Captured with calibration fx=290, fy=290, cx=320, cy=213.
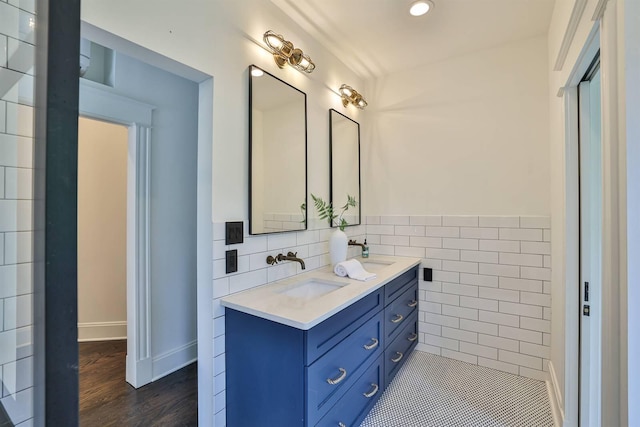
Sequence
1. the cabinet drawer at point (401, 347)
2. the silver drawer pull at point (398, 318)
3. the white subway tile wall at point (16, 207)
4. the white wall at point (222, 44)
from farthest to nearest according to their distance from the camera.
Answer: the silver drawer pull at point (398, 318)
the cabinet drawer at point (401, 347)
the white wall at point (222, 44)
the white subway tile wall at point (16, 207)

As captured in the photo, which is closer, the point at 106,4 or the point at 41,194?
the point at 41,194

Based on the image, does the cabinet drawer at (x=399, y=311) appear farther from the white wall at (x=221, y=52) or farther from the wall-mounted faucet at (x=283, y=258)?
the white wall at (x=221, y=52)

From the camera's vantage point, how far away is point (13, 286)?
0.76 metres

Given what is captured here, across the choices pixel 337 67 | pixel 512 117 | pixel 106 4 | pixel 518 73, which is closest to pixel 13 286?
pixel 106 4

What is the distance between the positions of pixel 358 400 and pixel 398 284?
86 cm

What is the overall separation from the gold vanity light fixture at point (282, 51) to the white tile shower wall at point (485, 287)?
5.52ft

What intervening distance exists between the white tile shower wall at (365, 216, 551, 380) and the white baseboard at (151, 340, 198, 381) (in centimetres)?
206

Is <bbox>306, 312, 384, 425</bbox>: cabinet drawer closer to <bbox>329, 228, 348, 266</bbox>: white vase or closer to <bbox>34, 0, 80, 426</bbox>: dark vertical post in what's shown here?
<bbox>329, 228, 348, 266</bbox>: white vase

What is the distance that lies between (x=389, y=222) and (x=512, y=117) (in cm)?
134

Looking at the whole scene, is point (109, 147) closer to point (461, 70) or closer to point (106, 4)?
point (106, 4)

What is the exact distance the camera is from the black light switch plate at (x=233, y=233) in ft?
5.11

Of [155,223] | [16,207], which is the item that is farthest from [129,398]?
[16,207]

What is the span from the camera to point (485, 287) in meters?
2.45

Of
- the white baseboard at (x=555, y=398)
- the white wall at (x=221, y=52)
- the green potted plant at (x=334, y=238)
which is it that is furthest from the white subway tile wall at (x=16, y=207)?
the white baseboard at (x=555, y=398)
